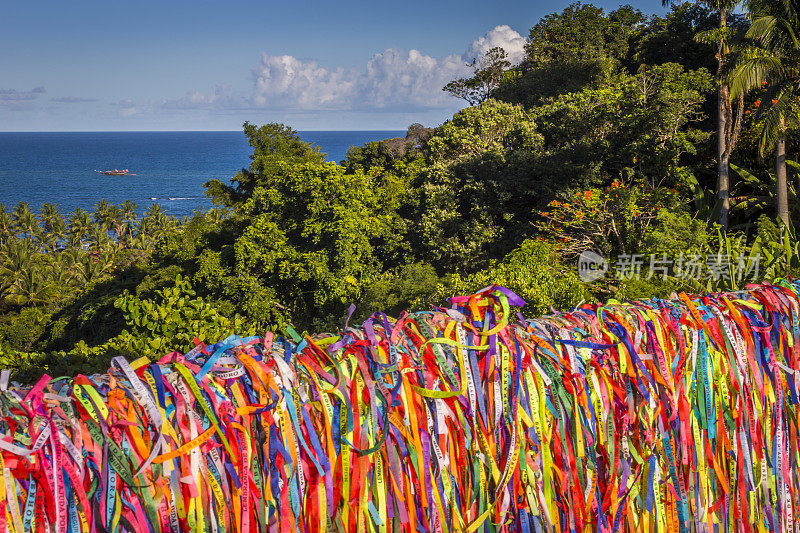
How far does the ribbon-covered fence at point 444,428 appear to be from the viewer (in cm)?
158

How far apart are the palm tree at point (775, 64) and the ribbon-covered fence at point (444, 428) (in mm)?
8588

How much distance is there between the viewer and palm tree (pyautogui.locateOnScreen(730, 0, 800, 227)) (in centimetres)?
943

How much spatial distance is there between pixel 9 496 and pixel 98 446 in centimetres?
21

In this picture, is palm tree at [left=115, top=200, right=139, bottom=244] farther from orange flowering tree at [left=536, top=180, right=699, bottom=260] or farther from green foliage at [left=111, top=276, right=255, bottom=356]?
green foliage at [left=111, top=276, right=255, bottom=356]

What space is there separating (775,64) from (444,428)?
10067 mm

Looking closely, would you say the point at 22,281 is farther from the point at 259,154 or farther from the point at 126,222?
the point at 126,222

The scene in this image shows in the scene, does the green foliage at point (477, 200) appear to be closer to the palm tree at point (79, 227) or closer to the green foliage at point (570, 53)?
the green foliage at point (570, 53)

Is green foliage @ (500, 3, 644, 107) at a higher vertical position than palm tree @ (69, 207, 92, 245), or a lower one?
higher

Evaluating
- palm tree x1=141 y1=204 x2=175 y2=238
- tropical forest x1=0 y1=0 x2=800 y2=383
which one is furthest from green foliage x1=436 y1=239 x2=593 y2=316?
palm tree x1=141 y1=204 x2=175 y2=238

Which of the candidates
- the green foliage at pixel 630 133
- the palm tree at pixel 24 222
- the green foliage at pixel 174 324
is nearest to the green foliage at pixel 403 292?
the green foliage at pixel 630 133

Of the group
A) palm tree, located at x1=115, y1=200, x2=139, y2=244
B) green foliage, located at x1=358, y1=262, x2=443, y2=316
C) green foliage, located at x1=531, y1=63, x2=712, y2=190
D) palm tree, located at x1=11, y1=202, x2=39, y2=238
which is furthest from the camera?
palm tree, located at x1=115, y1=200, x2=139, y2=244

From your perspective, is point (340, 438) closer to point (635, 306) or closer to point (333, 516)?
point (333, 516)

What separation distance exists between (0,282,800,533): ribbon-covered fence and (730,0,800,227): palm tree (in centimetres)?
859

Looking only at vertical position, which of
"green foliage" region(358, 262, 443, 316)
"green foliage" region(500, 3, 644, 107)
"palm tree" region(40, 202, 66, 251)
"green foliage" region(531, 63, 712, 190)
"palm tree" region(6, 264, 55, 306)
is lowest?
"palm tree" region(6, 264, 55, 306)
